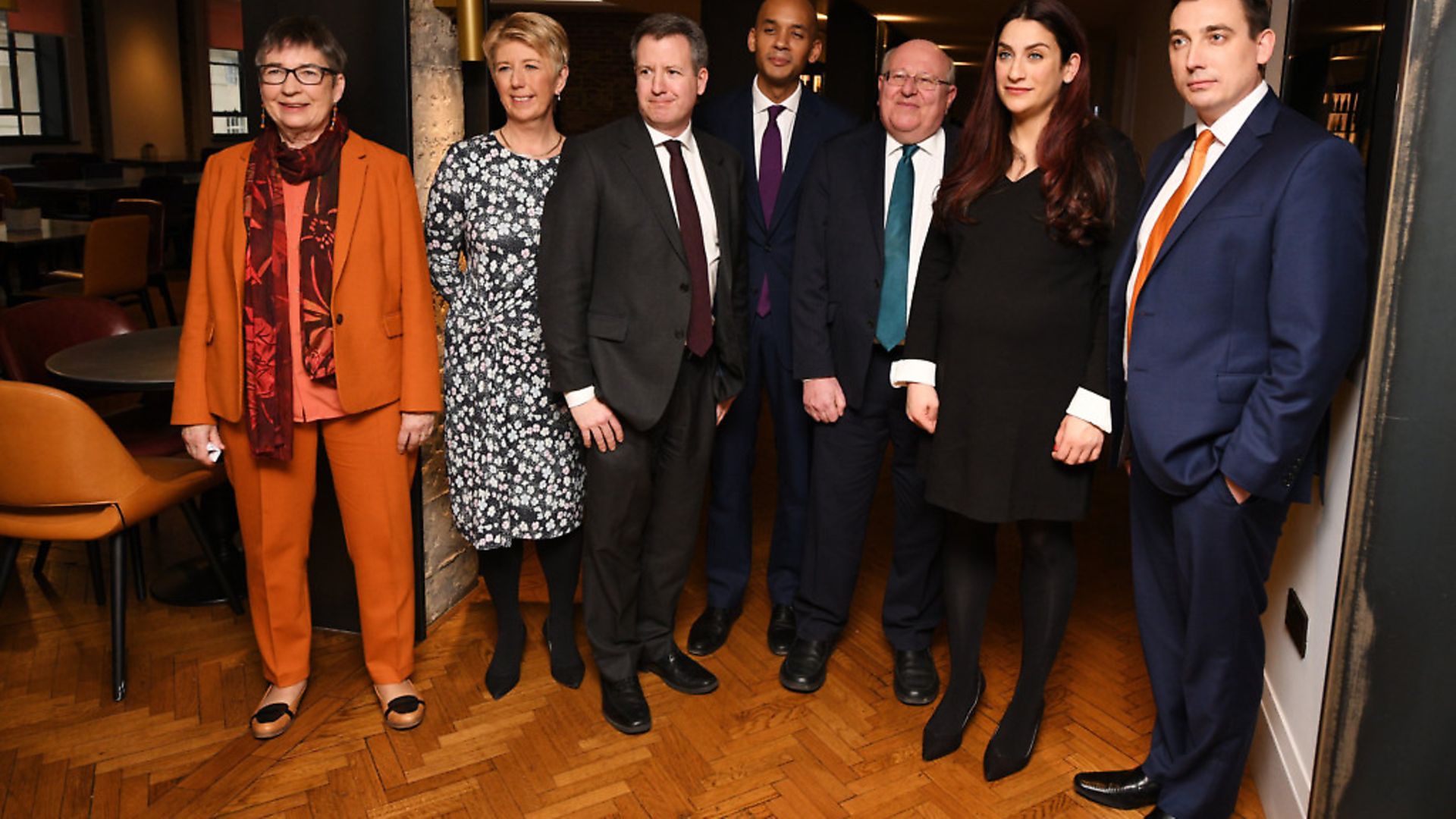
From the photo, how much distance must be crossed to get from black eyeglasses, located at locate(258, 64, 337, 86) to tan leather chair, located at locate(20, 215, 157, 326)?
15.9ft

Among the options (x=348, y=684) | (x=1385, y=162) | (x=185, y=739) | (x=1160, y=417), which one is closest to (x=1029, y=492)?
(x=1160, y=417)

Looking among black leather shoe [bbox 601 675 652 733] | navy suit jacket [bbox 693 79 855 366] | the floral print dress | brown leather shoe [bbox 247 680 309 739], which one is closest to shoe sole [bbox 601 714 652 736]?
black leather shoe [bbox 601 675 652 733]

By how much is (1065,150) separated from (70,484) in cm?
280

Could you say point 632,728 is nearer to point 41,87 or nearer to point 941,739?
point 941,739

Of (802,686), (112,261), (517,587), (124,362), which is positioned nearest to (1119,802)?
(802,686)

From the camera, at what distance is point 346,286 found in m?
2.78

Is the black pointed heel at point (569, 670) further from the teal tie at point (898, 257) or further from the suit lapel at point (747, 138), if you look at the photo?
the suit lapel at point (747, 138)

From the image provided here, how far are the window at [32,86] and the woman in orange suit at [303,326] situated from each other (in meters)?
12.6

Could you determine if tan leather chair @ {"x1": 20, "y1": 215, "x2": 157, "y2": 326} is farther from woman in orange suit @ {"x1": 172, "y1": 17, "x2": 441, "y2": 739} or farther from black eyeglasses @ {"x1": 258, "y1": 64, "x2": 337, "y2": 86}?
black eyeglasses @ {"x1": 258, "y1": 64, "x2": 337, "y2": 86}

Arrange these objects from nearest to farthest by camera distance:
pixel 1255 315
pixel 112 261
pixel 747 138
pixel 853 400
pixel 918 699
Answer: pixel 1255 315, pixel 853 400, pixel 918 699, pixel 747 138, pixel 112 261

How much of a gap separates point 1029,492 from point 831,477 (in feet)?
2.47

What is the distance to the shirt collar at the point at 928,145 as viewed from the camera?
3.00 meters

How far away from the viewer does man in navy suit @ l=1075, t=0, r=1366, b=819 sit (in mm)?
2098

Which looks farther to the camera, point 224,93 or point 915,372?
point 224,93
